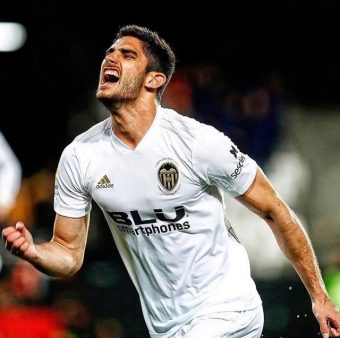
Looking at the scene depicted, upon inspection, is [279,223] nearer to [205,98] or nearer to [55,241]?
[55,241]

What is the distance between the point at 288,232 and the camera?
4.48 metres

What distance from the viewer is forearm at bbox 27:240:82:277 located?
4375 mm

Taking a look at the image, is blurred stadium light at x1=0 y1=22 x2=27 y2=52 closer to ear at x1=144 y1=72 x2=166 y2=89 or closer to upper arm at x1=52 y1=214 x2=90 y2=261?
ear at x1=144 y1=72 x2=166 y2=89

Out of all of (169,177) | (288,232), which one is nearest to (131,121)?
(169,177)

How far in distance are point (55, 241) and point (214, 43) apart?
6204 mm

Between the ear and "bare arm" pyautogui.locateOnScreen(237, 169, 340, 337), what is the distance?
0.74 metres

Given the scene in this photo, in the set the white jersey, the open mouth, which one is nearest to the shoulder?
the white jersey

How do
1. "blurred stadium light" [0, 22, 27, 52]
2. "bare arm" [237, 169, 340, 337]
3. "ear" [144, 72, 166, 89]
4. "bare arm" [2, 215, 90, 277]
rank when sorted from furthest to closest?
"blurred stadium light" [0, 22, 27, 52] → "ear" [144, 72, 166, 89] → "bare arm" [237, 169, 340, 337] → "bare arm" [2, 215, 90, 277]

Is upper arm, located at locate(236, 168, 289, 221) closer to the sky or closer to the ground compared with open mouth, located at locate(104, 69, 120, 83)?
closer to the ground

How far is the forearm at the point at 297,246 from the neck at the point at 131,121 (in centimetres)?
76

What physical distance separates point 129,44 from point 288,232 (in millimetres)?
1294

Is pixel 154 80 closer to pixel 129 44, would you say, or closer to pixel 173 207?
pixel 129 44

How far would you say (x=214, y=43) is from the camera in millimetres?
10461

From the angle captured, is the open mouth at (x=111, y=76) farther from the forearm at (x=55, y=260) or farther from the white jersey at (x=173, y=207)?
the forearm at (x=55, y=260)
